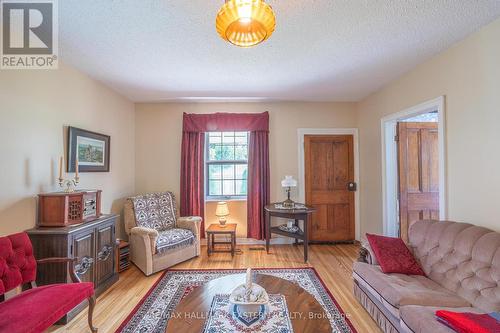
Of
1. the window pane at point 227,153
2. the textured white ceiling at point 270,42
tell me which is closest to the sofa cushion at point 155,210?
the window pane at point 227,153

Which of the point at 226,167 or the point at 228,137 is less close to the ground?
the point at 228,137

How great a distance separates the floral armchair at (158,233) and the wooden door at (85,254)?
61cm

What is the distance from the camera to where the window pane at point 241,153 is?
4.23 m

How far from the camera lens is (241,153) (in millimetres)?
4242

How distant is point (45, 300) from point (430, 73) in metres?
4.07

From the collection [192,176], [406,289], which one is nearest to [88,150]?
[192,176]

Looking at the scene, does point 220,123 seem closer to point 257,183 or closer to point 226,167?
point 226,167

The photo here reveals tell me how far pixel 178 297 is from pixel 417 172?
344 centimetres

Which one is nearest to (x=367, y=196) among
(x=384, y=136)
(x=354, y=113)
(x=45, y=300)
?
(x=384, y=136)

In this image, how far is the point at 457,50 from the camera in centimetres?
219

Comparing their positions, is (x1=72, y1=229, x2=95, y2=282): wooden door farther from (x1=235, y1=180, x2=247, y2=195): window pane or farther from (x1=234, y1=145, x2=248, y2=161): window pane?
(x1=234, y1=145, x2=248, y2=161): window pane

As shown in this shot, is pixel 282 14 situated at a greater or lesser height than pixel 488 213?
greater

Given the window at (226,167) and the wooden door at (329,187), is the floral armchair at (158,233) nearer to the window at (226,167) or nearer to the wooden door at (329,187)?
the window at (226,167)

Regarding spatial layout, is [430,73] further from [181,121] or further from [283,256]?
[181,121]
